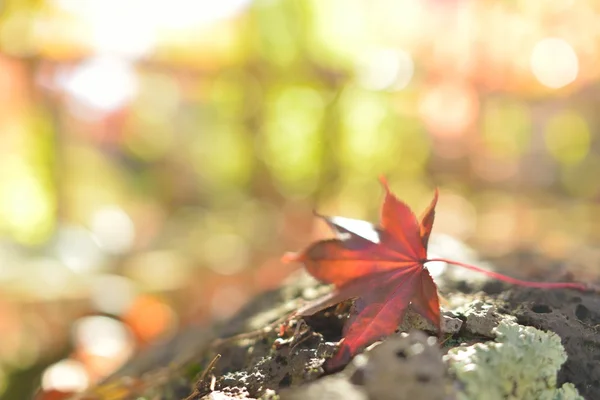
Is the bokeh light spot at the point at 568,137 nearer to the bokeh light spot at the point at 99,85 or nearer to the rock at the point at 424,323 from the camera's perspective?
the bokeh light spot at the point at 99,85

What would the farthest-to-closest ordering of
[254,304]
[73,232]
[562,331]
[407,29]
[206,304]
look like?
[407,29]
[73,232]
[206,304]
[254,304]
[562,331]

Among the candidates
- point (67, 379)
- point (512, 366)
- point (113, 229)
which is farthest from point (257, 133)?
point (512, 366)

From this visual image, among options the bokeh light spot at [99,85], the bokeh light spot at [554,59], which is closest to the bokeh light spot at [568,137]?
the bokeh light spot at [554,59]

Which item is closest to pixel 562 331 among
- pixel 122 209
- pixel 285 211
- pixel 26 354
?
pixel 26 354

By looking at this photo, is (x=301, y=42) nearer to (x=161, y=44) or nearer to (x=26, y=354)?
(x=161, y=44)

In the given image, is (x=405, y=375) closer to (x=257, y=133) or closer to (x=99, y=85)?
(x=257, y=133)

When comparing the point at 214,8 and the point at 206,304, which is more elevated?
the point at 214,8

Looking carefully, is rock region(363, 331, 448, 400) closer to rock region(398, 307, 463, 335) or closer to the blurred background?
rock region(398, 307, 463, 335)
